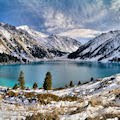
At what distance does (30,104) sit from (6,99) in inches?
147

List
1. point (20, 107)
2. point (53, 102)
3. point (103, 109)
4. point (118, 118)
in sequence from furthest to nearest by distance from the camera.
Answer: point (53, 102) → point (20, 107) → point (103, 109) → point (118, 118)

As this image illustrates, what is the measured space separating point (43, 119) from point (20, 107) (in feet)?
24.3

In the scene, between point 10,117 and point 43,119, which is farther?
point 10,117

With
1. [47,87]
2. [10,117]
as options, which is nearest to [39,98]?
[10,117]

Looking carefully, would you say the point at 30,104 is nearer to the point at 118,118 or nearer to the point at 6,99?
the point at 6,99

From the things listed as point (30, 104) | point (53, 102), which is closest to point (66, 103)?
point (53, 102)

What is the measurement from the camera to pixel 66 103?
109ft

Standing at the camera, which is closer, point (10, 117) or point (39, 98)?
point (10, 117)

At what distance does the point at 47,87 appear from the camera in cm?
10081

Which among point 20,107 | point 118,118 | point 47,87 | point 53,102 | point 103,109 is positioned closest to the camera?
point 118,118

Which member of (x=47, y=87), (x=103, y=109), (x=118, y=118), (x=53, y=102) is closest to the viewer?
(x=118, y=118)

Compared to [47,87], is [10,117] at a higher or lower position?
higher

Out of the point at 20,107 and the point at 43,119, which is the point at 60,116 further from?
the point at 20,107

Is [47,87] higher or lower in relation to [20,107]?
lower
